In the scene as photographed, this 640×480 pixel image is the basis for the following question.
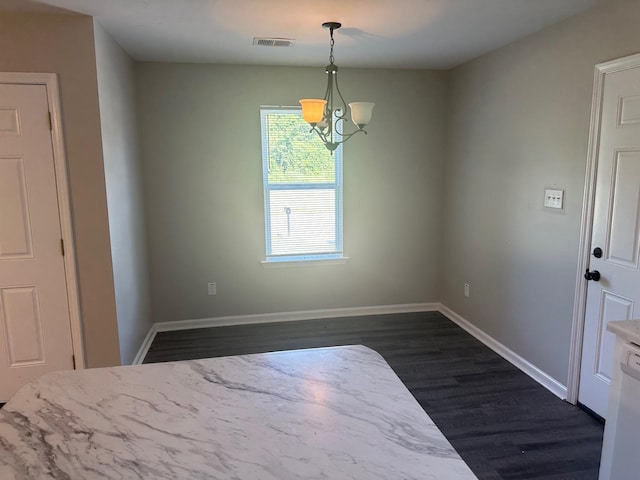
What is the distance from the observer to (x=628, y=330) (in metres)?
1.69

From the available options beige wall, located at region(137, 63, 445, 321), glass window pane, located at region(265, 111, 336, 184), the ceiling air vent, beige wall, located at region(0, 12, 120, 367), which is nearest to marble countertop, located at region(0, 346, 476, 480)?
beige wall, located at region(0, 12, 120, 367)

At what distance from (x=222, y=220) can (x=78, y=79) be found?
179cm

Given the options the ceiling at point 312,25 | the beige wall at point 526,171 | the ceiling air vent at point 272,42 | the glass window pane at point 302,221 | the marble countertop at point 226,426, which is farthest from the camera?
A: the glass window pane at point 302,221

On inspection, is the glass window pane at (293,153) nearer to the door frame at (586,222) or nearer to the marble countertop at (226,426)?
the door frame at (586,222)

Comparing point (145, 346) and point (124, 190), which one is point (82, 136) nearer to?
point (124, 190)

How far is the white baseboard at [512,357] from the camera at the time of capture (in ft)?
9.97

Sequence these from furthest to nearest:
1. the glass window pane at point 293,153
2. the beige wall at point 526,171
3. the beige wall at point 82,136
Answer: the glass window pane at point 293,153 → the beige wall at point 526,171 → the beige wall at point 82,136

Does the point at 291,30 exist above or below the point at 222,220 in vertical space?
above

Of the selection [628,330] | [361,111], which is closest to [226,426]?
[628,330]

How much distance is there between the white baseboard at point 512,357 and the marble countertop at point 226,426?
2.28 metres

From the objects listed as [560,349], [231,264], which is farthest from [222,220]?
[560,349]

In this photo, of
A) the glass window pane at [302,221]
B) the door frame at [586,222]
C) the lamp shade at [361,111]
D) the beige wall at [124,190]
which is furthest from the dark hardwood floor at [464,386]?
the lamp shade at [361,111]

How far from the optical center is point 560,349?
119 inches

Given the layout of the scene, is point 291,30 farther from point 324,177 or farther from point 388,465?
point 388,465
